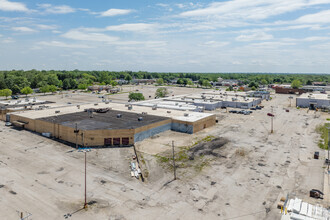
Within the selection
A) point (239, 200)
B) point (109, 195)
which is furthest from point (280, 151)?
point (109, 195)

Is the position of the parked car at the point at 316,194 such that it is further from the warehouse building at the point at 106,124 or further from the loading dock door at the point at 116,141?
the loading dock door at the point at 116,141

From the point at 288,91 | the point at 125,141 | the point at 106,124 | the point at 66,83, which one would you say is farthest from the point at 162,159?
the point at 66,83

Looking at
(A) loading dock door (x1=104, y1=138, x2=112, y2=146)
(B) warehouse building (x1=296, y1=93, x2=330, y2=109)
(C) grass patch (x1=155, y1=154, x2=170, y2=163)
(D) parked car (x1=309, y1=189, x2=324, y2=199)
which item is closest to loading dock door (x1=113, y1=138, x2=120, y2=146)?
(A) loading dock door (x1=104, y1=138, x2=112, y2=146)

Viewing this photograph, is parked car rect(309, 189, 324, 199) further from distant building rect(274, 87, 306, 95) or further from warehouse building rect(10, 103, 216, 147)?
distant building rect(274, 87, 306, 95)

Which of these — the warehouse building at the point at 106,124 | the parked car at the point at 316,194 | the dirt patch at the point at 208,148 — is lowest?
the parked car at the point at 316,194

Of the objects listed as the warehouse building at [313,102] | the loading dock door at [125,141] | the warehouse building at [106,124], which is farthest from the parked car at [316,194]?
the warehouse building at [313,102]

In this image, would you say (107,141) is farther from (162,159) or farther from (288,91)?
(288,91)
